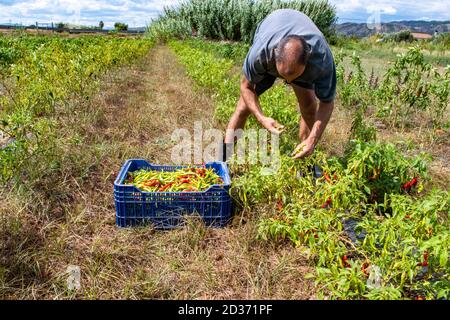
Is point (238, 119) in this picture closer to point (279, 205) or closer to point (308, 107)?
point (308, 107)

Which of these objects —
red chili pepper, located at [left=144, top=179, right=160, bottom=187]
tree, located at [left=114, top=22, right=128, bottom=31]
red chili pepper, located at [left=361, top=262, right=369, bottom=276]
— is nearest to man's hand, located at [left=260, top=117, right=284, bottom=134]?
red chili pepper, located at [left=144, top=179, right=160, bottom=187]

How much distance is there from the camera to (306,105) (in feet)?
10.1

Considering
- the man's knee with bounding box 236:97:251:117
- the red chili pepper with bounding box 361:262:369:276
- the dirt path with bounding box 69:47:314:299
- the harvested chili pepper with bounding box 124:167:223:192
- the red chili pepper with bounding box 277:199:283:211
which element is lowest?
the dirt path with bounding box 69:47:314:299

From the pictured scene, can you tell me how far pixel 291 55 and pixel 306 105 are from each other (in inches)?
38.3

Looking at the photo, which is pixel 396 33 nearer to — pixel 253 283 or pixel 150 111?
pixel 150 111

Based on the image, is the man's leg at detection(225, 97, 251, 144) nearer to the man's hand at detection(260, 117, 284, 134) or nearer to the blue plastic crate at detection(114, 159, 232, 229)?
the man's hand at detection(260, 117, 284, 134)

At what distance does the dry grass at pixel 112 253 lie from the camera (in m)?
1.98

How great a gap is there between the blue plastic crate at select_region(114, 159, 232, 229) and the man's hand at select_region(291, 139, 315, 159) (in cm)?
47

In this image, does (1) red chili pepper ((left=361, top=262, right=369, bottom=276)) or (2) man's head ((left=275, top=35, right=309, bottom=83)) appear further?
(2) man's head ((left=275, top=35, right=309, bottom=83))

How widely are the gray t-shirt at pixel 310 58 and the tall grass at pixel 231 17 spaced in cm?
1733

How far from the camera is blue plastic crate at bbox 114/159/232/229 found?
2407 millimetres

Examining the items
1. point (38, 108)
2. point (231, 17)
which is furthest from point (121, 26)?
point (38, 108)
